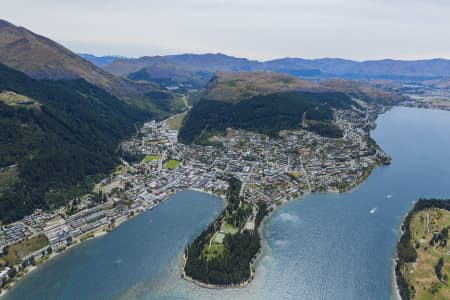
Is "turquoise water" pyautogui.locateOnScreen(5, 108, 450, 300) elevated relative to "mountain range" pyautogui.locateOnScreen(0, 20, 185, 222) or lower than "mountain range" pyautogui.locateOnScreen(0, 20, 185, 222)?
lower

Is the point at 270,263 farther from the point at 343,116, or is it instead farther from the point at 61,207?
the point at 343,116

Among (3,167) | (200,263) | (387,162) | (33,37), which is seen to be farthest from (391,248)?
(33,37)

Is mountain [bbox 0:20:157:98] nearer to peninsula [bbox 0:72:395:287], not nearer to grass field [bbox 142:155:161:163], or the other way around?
peninsula [bbox 0:72:395:287]

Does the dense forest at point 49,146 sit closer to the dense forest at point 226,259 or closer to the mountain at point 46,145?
the mountain at point 46,145

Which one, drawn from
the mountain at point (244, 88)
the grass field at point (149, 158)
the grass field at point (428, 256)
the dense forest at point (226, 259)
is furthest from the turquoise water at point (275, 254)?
the mountain at point (244, 88)

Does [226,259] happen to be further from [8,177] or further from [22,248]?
Answer: [8,177]

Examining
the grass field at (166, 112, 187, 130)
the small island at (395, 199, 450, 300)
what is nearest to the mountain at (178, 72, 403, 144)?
the grass field at (166, 112, 187, 130)

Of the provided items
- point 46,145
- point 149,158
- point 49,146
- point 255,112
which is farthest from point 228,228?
point 255,112
